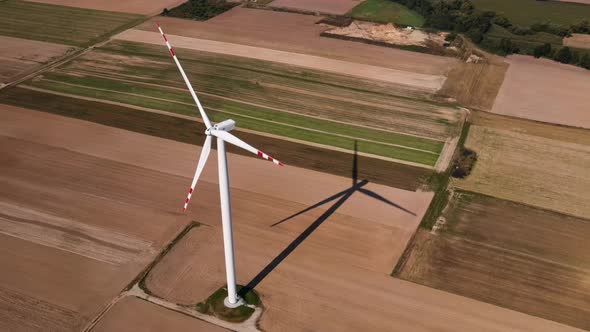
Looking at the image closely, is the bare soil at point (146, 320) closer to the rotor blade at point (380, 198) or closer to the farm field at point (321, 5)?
the rotor blade at point (380, 198)

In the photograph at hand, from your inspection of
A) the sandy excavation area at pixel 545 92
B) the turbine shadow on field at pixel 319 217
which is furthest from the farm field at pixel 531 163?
the turbine shadow on field at pixel 319 217

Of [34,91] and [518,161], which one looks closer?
[518,161]

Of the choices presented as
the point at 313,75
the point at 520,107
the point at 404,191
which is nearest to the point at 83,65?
the point at 313,75

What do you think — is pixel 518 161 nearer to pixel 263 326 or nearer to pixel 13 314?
pixel 263 326

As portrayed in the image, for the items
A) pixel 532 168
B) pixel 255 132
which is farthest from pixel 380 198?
pixel 255 132

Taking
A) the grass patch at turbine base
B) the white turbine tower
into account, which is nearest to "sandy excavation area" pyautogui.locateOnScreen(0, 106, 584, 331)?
the grass patch at turbine base
